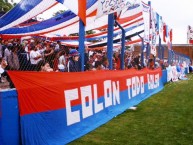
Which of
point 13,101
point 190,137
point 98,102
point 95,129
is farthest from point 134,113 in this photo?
point 13,101

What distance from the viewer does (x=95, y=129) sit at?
728cm

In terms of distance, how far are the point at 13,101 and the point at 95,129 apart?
9.54 ft

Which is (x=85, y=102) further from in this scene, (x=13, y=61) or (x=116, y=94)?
(x=13, y=61)

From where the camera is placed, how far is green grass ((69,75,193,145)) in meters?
6.22

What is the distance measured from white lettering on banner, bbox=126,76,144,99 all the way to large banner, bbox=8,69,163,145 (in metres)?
1.06

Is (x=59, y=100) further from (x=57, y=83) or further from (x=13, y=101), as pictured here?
(x=13, y=101)

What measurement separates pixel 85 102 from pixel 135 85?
526 cm

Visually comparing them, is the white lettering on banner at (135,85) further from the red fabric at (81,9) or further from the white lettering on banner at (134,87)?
the red fabric at (81,9)

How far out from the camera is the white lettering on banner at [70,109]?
6.33 meters

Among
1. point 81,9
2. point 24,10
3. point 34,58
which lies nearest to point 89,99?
point 81,9

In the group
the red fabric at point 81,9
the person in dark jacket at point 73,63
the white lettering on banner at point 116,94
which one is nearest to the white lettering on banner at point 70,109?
the person in dark jacket at point 73,63

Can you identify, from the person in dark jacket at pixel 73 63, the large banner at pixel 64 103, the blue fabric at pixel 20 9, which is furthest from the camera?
the blue fabric at pixel 20 9

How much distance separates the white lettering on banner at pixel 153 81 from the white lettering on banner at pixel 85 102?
7752 mm

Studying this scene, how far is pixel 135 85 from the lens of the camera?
12164mm
